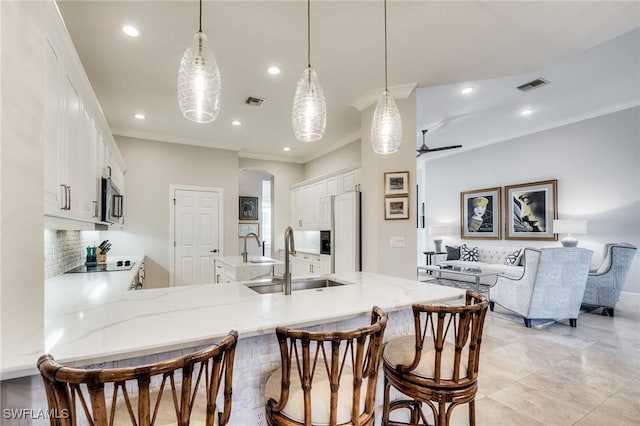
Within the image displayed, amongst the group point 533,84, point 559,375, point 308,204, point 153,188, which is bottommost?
point 559,375

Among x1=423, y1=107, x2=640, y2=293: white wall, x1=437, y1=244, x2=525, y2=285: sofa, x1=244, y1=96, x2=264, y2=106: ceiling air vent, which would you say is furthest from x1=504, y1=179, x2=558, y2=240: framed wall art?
x1=244, y1=96, x2=264, y2=106: ceiling air vent

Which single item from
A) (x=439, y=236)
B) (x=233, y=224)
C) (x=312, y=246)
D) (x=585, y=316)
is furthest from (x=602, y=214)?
(x=233, y=224)

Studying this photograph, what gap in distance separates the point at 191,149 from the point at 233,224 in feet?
4.98

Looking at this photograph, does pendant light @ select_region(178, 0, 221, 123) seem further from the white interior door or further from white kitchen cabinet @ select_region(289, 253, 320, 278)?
the white interior door

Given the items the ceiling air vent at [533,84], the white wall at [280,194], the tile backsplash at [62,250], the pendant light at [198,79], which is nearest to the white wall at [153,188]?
the tile backsplash at [62,250]

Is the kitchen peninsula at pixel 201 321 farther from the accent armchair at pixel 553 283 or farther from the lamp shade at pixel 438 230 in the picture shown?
the lamp shade at pixel 438 230

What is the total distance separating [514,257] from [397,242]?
3.74 m

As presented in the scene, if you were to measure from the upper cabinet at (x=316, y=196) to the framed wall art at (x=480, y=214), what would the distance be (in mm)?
4039

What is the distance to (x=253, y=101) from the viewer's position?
3.88 m

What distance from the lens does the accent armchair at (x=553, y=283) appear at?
3.63 metres

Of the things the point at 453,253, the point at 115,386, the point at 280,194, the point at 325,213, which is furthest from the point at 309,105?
the point at 453,253

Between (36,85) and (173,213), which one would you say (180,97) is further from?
(173,213)

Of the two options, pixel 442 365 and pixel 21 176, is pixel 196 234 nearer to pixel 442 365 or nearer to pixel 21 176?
pixel 21 176

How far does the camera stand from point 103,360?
0.97m
